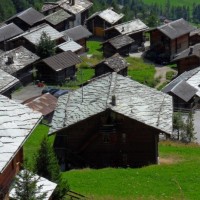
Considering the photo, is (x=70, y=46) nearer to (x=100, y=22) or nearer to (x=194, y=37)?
(x=100, y=22)

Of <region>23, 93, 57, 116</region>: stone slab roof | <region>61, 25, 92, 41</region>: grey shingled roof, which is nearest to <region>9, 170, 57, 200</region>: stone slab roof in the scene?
<region>23, 93, 57, 116</region>: stone slab roof

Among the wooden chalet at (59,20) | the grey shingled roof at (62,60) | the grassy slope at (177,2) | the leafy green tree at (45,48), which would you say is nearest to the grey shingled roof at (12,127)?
the grey shingled roof at (62,60)

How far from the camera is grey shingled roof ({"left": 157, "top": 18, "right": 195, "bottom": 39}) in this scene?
74875 mm

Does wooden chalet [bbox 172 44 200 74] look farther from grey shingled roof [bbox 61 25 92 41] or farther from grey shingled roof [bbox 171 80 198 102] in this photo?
grey shingled roof [bbox 61 25 92 41]

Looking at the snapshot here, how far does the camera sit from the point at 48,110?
157ft

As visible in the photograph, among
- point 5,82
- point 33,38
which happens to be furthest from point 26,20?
point 5,82

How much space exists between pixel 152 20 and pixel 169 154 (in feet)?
198

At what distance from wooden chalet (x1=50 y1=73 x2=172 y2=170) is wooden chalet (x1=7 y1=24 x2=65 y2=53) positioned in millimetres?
33488

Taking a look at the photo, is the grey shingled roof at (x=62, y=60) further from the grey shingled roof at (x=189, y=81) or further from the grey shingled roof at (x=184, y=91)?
the grey shingled roof at (x=184, y=91)

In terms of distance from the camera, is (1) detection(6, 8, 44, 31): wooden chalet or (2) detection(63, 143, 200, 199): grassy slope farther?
(1) detection(6, 8, 44, 31): wooden chalet

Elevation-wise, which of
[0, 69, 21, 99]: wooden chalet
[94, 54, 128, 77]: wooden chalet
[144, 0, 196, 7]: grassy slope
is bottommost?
[144, 0, 196, 7]: grassy slope

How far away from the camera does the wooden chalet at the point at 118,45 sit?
73.7 m

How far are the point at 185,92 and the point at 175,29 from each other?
21.2 m

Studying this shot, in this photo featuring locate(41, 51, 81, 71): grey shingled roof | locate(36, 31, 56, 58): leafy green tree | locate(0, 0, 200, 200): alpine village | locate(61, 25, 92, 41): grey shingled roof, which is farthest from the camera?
locate(61, 25, 92, 41): grey shingled roof
